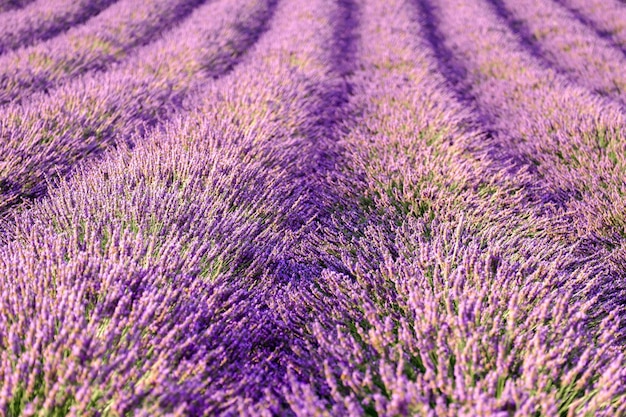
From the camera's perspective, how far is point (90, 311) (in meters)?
A: 1.37

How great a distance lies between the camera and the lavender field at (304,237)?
1.21 metres

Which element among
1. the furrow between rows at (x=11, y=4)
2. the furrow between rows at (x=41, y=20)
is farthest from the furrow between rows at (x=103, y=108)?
the furrow between rows at (x=11, y=4)

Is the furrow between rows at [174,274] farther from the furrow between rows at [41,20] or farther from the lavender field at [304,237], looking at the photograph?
the furrow between rows at [41,20]

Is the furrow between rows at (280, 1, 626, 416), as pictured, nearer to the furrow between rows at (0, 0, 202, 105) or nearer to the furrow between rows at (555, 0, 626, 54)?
the furrow between rows at (0, 0, 202, 105)

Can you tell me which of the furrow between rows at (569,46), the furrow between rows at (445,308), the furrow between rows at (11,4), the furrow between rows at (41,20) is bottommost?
the furrow between rows at (569,46)

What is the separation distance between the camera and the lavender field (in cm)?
121

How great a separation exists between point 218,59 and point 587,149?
A: 12.9ft

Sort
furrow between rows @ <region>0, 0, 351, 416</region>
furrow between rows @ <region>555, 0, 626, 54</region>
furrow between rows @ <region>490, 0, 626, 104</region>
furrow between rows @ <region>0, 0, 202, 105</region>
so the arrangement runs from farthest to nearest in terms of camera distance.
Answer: furrow between rows @ <region>555, 0, 626, 54</region>
furrow between rows @ <region>490, 0, 626, 104</region>
furrow between rows @ <region>0, 0, 202, 105</region>
furrow between rows @ <region>0, 0, 351, 416</region>

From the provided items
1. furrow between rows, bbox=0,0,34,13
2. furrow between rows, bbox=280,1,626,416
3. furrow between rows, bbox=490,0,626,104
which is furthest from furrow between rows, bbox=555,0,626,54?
furrow between rows, bbox=0,0,34,13

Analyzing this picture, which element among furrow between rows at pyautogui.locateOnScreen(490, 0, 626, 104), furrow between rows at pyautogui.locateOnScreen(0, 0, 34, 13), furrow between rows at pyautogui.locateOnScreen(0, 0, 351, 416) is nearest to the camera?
furrow between rows at pyautogui.locateOnScreen(0, 0, 351, 416)

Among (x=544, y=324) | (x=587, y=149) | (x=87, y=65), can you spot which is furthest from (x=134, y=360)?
(x=87, y=65)

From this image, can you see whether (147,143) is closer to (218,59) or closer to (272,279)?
(272,279)

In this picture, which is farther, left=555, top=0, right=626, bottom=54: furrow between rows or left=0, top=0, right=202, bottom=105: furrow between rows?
left=555, top=0, right=626, bottom=54: furrow between rows

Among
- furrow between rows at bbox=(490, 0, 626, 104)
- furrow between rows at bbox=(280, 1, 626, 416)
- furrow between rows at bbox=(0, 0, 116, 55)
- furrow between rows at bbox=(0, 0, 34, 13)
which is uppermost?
furrow between rows at bbox=(0, 0, 34, 13)
